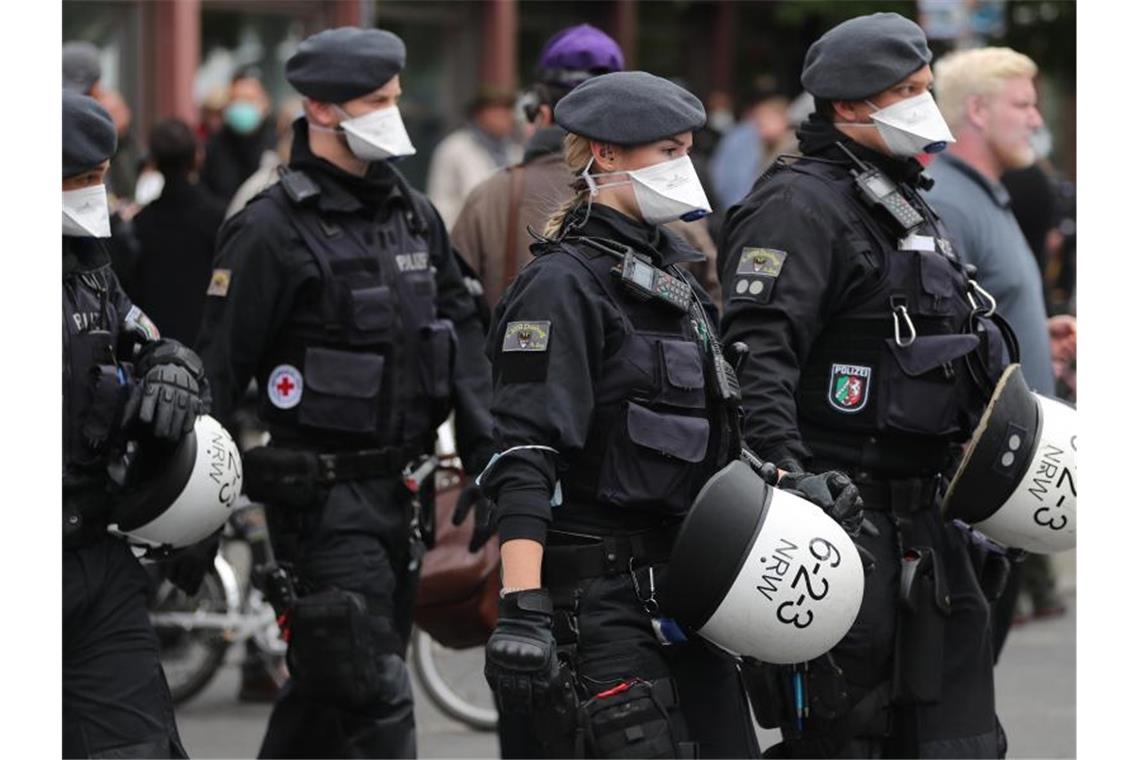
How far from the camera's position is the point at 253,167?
1217 centimetres

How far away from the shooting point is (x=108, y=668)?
538cm

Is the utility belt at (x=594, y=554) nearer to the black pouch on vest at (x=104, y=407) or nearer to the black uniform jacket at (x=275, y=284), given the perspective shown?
the black pouch on vest at (x=104, y=407)

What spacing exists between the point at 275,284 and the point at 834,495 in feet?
6.19

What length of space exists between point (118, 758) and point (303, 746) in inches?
46.9

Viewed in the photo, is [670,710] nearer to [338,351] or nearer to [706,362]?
[706,362]

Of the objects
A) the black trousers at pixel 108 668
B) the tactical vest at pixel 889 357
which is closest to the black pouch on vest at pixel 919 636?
the tactical vest at pixel 889 357

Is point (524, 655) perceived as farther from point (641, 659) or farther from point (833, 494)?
point (833, 494)

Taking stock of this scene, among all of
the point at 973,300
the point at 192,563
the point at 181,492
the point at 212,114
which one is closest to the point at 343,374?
the point at 192,563

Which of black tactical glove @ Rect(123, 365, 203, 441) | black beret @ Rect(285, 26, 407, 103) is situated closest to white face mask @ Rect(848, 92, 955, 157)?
black beret @ Rect(285, 26, 407, 103)

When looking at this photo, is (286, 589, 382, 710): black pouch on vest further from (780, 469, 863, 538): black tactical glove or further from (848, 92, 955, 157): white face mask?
(848, 92, 955, 157): white face mask

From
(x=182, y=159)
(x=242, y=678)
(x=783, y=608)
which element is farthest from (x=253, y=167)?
(x=783, y=608)

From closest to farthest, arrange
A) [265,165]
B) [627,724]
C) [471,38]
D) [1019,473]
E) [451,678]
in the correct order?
1. [627,724]
2. [1019,473]
3. [451,678]
4. [265,165]
5. [471,38]

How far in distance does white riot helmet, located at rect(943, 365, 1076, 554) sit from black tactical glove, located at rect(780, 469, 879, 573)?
601 mm

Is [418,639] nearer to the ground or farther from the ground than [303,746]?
nearer to the ground
